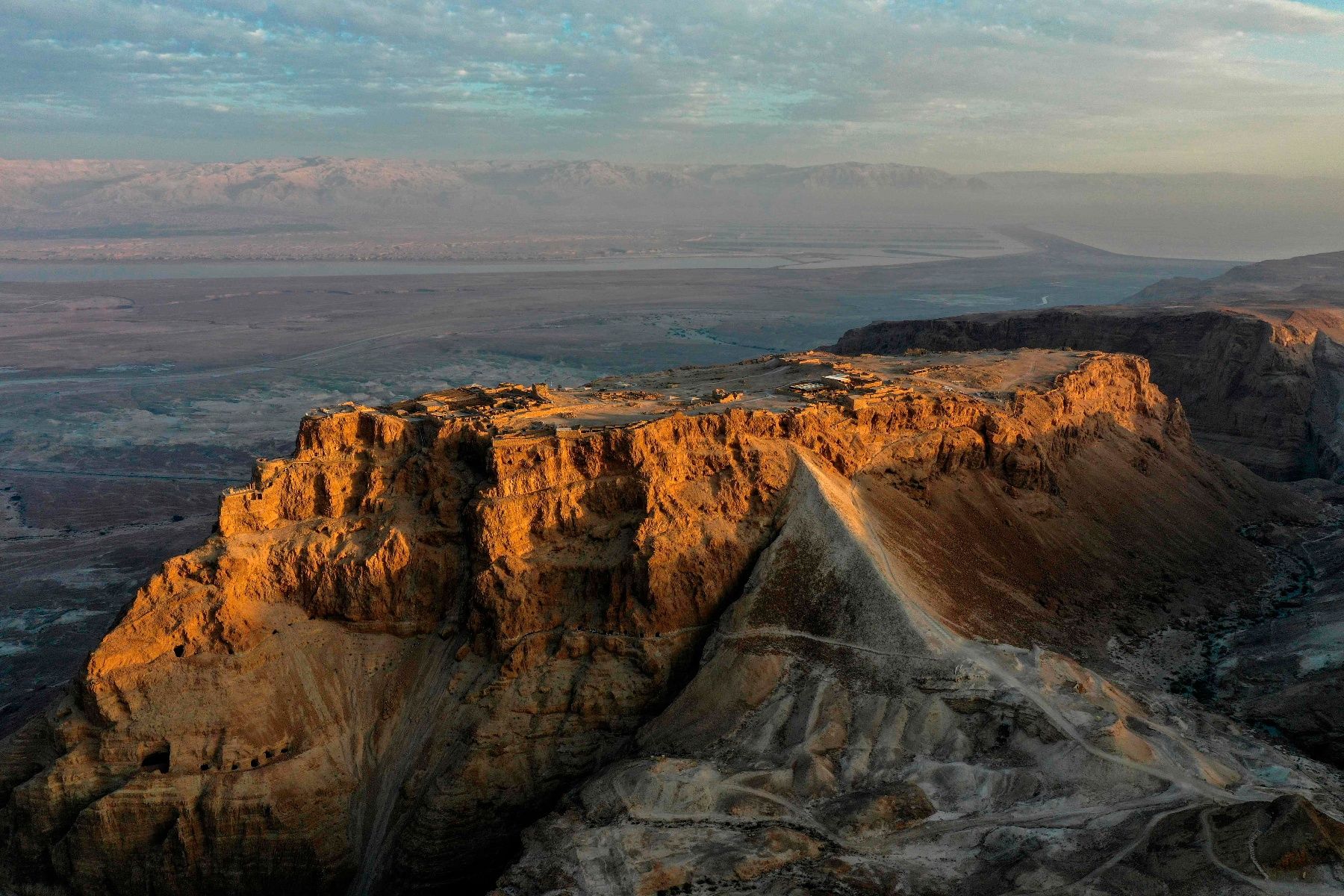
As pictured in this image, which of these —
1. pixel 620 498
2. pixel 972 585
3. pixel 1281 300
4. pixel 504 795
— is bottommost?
pixel 504 795

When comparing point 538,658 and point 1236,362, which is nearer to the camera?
point 538,658

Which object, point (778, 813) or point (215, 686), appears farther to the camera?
point (215, 686)

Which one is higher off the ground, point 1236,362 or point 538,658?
point 1236,362

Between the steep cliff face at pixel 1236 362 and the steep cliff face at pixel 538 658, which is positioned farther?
the steep cliff face at pixel 1236 362

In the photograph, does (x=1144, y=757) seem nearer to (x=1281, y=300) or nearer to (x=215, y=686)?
(x=215, y=686)

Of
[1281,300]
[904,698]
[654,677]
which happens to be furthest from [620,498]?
[1281,300]
